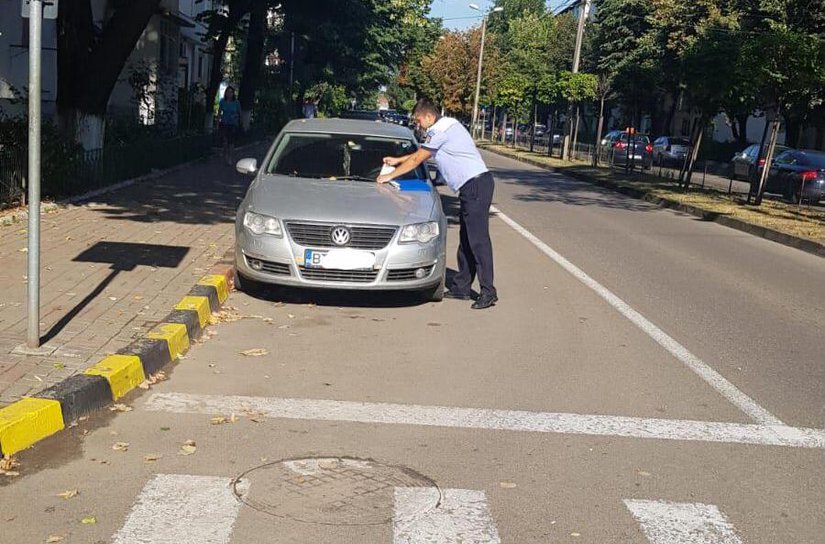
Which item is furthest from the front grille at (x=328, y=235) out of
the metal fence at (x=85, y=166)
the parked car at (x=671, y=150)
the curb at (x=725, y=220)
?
the parked car at (x=671, y=150)

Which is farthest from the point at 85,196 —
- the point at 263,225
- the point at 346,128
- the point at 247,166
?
the point at 263,225

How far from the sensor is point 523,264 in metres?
12.3

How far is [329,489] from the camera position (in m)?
4.66

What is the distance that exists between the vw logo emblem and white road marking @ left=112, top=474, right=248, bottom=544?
3941 mm

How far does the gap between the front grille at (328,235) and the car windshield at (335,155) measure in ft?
4.52

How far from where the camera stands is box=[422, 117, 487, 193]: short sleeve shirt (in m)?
9.04

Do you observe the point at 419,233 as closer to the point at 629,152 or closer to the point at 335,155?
the point at 335,155

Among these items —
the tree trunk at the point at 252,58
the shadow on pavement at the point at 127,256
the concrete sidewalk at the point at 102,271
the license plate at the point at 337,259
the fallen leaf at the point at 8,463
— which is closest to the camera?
the fallen leaf at the point at 8,463

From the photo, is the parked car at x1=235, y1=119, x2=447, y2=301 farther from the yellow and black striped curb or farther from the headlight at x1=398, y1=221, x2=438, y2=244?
the yellow and black striped curb

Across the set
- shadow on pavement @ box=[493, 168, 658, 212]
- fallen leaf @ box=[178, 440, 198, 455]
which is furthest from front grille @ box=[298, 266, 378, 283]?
shadow on pavement @ box=[493, 168, 658, 212]

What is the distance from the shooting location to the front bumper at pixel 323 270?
849cm

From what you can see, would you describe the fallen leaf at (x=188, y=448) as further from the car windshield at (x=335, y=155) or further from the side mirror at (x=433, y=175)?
the side mirror at (x=433, y=175)

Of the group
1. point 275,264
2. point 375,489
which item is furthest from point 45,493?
point 275,264

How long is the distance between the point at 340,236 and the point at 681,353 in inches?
117
